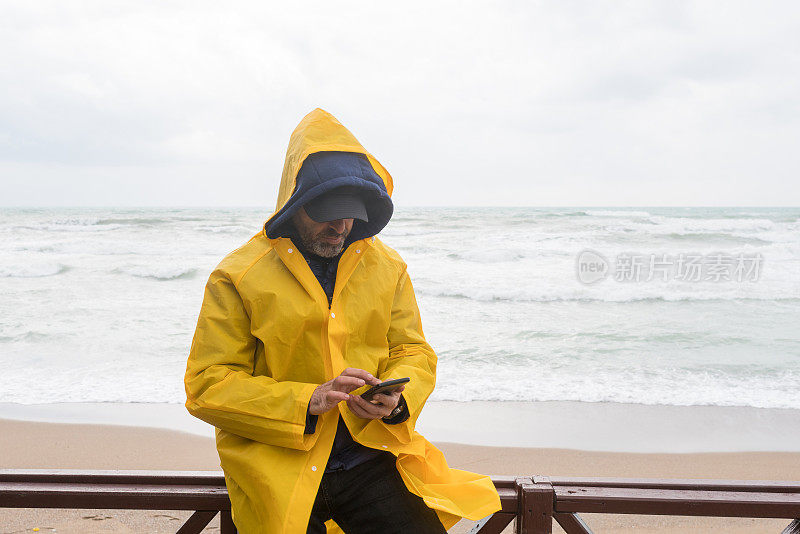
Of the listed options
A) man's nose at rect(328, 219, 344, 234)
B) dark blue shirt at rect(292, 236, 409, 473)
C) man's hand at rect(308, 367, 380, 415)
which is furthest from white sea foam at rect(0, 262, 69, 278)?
man's hand at rect(308, 367, 380, 415)

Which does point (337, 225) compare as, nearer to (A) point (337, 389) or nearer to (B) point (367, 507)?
(A) point (337, 389)

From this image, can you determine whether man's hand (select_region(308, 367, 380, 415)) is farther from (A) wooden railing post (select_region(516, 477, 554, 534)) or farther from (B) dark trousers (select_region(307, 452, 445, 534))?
(A) wooden railing post (select_region(516, 477, 554, 534))

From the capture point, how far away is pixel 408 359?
6.51 feet

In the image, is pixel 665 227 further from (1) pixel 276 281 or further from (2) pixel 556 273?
(1) pixel 276 281

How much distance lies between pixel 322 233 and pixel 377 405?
1.77 feet

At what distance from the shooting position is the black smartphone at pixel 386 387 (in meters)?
Result: 1.70

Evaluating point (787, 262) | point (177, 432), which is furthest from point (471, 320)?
point (787, 262)

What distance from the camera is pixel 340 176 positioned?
1849mm

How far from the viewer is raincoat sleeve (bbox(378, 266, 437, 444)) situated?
73.4 inches


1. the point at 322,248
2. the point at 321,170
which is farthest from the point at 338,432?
the point at 321,170

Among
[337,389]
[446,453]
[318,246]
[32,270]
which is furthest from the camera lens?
[32,270]

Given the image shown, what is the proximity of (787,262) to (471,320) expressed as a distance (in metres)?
12.9

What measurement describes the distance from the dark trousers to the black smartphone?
0.30 metres

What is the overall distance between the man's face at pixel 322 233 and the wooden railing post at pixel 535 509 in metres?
1.00
